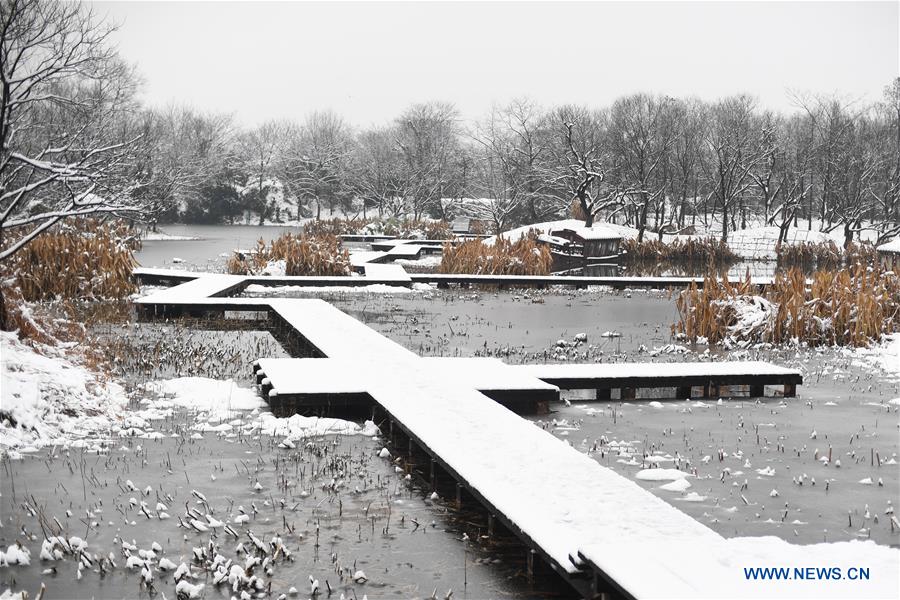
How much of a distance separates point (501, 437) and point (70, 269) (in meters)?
10.1

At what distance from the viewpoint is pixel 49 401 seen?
273 inches

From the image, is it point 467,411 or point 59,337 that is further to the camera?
point 59,337

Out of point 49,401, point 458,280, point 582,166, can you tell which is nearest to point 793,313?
point 458,280

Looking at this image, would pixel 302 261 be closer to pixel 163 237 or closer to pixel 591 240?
pixel 591 240

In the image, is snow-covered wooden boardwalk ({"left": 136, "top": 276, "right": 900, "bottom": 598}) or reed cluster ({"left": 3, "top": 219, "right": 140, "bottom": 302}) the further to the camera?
reed cluster ({"left": 3, "top": 219, "right": 140, "bottom": 302})

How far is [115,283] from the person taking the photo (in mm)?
14406

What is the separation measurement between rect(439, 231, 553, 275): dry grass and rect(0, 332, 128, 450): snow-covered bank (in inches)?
480

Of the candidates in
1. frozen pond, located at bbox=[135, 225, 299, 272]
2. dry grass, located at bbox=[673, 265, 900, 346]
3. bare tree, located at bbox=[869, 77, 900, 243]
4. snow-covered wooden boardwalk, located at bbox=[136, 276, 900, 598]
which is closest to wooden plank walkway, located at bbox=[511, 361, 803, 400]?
snow-covered wooden boardwalk, located at bbox=[136, 276, 900, 598]

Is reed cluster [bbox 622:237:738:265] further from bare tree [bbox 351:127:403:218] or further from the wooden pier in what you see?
bare tree [bbox 351:127:403:218]

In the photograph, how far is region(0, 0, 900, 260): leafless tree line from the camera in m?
35.8

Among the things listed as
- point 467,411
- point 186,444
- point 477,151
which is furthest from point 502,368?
point 477,151

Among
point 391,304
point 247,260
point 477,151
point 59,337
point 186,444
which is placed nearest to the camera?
point 186,444

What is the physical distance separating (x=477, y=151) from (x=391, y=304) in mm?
39746

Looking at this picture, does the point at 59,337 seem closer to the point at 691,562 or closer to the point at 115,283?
the point at 115,283
